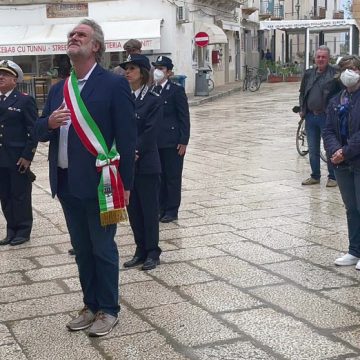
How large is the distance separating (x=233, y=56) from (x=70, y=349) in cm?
3607

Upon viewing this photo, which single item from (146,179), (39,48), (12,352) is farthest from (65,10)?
(12,352)

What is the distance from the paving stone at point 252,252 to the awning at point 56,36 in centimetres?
1859

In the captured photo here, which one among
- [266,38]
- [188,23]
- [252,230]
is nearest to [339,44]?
[266,38]

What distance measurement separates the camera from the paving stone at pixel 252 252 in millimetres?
5734

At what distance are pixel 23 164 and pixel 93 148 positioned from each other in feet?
8.34

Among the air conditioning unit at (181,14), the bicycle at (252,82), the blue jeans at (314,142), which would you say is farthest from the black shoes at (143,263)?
the bicycle at (252,82)

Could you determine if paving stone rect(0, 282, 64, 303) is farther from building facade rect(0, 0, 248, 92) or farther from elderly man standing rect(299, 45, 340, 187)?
building facade rect(0, 0, 248, 92)

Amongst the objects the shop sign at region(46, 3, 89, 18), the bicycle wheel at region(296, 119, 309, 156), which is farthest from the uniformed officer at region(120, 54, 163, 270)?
the shop sign at region(46, 3, 89, 18)

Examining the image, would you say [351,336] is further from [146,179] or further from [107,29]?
[107,29]

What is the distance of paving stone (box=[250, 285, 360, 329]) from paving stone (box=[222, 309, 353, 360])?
12 cm

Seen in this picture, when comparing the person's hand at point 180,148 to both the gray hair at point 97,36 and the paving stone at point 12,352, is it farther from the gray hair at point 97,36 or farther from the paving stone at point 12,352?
the paving stone at point 12,352

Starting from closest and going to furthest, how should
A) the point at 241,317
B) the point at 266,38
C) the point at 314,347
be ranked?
the point at 314,347 < the point at 241,317 < the point at 266,38

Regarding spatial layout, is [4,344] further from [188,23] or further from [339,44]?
[339,44]

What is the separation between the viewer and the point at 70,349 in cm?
403
